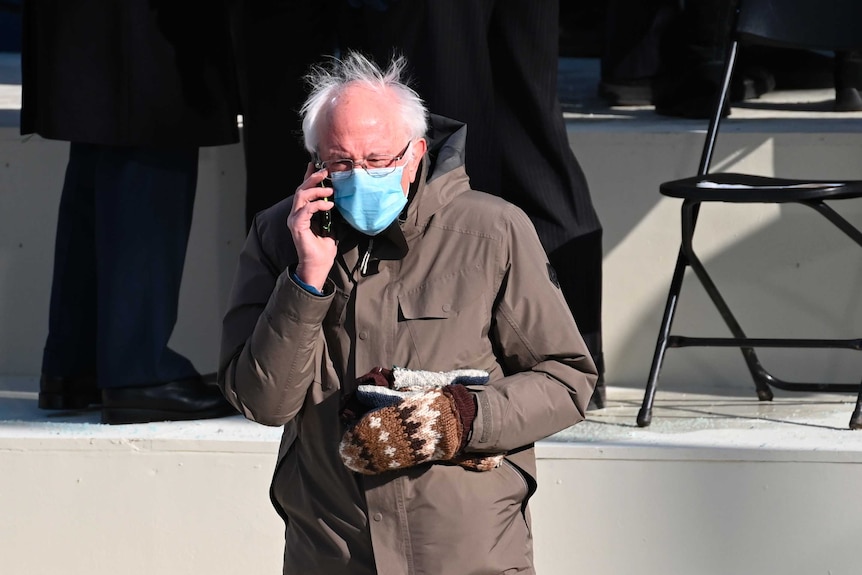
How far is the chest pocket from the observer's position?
2.01 metres

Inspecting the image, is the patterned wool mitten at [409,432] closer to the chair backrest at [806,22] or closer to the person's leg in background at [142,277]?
the person's leg in background at [142,277]

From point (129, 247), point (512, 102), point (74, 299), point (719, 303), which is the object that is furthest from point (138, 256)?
point (719, 303)

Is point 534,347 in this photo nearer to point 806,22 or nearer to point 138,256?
point 138,256

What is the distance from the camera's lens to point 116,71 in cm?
298

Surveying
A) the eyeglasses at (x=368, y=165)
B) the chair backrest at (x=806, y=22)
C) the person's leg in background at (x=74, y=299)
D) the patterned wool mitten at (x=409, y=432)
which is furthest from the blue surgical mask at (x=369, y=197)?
the chair backrest at (x=806, y=22)

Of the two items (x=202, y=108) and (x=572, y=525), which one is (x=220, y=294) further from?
(x=572, y=525)

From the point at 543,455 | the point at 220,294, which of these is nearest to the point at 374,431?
the point at 543,455

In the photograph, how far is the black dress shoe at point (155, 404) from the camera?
3131mm

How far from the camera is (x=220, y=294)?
3.61 metres

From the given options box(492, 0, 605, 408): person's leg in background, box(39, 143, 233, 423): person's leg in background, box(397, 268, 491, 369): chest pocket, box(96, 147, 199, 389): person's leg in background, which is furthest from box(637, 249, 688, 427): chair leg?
box(397, 268, 491, 369): chest pocket

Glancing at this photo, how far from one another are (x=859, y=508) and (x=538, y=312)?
1.15 metres

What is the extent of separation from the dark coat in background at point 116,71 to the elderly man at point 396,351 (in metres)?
1.00

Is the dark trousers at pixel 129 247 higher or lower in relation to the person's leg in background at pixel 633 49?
lower

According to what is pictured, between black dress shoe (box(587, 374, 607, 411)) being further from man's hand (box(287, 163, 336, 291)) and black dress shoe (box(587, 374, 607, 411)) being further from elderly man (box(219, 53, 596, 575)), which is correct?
man's hand (box(287, 163, 336, 291))
